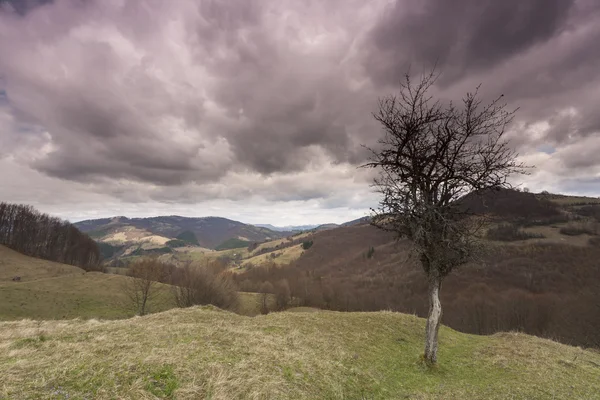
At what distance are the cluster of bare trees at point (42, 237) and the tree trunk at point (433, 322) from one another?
161 m

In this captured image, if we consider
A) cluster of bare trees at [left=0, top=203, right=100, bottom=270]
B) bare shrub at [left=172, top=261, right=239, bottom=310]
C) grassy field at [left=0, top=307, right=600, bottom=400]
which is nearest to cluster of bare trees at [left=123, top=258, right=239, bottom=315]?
bare shrub at [left=172, top=261, right=239, bottom=310]

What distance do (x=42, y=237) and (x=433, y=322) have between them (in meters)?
184

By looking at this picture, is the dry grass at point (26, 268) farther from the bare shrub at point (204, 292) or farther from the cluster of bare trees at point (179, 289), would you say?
the bare shrub at point (204, 292)

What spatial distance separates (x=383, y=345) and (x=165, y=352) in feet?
41.4

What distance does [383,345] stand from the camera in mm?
16797

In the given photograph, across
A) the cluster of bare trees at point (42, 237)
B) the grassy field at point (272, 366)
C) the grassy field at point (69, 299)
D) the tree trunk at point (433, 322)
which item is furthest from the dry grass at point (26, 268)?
the tree trunk at point (433, 322)

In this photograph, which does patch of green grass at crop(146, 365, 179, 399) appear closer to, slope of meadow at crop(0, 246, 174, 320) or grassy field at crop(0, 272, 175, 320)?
grassy field at crop(0, 272, 175, 320)

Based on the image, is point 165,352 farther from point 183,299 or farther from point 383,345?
point 183,299

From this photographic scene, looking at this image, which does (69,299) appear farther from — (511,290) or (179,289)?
(511,290)

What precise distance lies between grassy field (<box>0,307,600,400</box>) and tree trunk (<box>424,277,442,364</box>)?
62 centimetres

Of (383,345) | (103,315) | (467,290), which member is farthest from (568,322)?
(103,315)

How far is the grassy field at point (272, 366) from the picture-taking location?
25.9 feet

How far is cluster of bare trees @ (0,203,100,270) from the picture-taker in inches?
5089

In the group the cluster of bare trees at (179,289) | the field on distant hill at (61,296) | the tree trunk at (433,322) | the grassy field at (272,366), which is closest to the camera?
the grassy field at (272,366)
